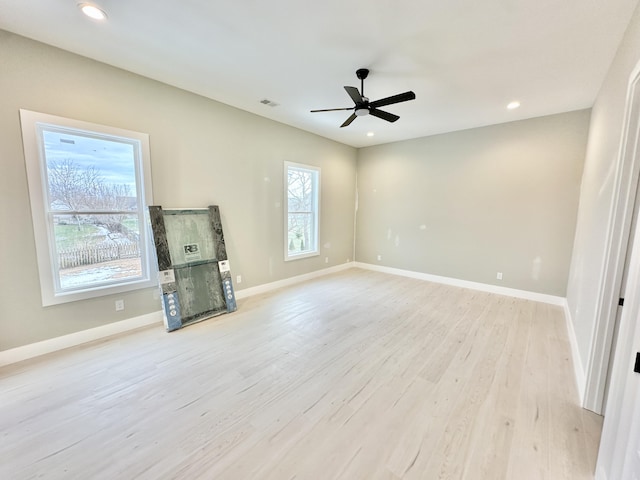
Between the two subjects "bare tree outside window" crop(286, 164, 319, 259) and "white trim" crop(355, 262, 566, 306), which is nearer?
"white trim" crop(355, 262, 566, 306)

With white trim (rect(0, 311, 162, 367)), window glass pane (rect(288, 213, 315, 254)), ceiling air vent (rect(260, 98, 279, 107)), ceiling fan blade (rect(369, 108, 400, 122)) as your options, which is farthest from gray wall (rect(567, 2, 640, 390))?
white trim (rect(0, 311, 162, 367))

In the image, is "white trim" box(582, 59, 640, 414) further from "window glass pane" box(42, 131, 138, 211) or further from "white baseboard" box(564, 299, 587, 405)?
"window glass pane" box(42, 131, 138, 211)

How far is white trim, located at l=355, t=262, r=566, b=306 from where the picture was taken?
4141mm

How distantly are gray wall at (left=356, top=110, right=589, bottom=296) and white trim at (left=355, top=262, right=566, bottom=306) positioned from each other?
9cm

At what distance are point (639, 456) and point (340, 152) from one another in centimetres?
567

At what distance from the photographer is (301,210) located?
17.4 ft

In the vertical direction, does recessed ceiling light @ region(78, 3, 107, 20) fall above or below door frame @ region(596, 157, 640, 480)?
above

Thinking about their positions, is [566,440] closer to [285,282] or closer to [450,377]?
[450,377]

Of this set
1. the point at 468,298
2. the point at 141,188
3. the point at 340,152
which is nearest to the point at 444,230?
the point at 468,298

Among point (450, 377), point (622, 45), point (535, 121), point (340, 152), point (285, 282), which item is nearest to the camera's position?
point (622, 45)

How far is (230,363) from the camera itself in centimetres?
247

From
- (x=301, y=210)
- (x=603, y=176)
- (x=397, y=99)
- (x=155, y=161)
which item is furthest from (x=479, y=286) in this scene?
(x=155, y=161)

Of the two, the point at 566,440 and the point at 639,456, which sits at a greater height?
the point at 639,456

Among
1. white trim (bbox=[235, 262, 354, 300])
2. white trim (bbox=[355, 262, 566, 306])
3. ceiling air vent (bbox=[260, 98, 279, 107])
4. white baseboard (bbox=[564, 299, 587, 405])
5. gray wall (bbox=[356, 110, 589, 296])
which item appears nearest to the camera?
white baseboard (bbox=[564, 299, 587, 405])
